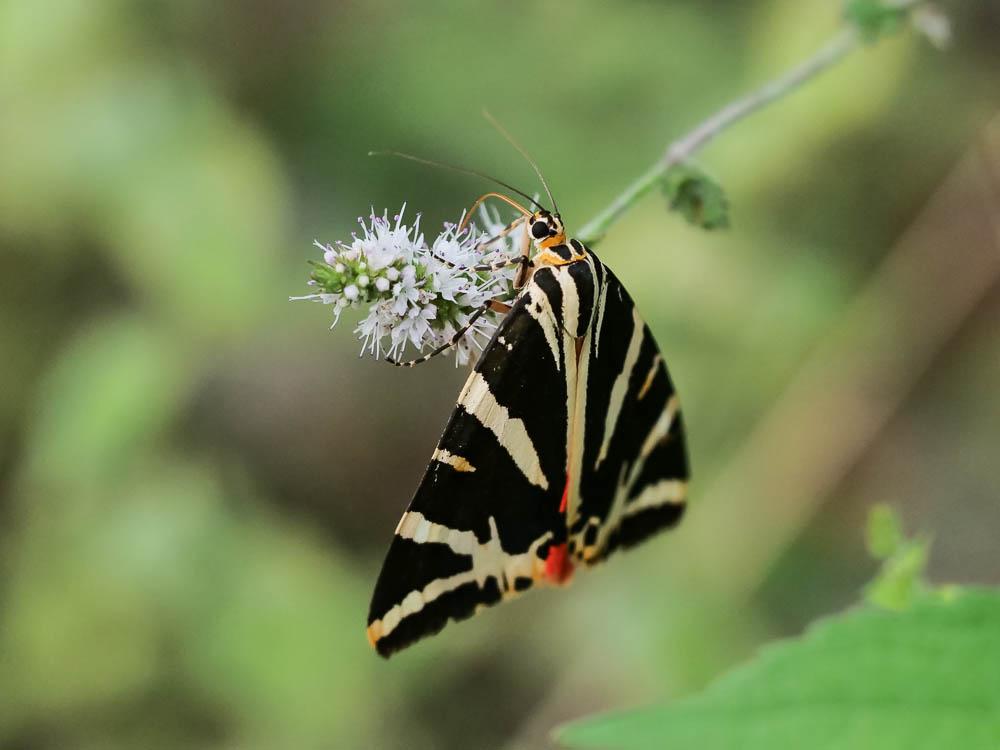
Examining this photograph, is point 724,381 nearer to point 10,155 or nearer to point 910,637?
point 910,637

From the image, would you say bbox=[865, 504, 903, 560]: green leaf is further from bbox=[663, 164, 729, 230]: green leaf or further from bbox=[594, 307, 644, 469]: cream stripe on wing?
bbox=[663, 164, 729, 230]: green leaf

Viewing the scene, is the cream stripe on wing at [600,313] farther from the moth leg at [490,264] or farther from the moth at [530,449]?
the moth leg at [490,264]

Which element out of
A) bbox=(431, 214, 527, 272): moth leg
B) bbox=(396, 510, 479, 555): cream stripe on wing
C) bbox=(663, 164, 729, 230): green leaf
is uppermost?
bbox=(431, 214, 527, 272): moth leg

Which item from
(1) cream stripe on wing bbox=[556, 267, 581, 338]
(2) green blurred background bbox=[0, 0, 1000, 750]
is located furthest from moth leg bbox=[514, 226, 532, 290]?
(2) green blurred background bbox=[0, 0, 1000, 750]

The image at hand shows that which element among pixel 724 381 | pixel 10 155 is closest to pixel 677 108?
pixel 724 381

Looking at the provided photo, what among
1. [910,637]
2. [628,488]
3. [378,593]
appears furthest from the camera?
[628,488]

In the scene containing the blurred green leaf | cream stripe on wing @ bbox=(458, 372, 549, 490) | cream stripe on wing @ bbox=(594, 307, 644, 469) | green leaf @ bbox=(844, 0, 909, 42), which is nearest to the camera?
cream stripe on wing @ bbox=(458, 372, 549, 490)
